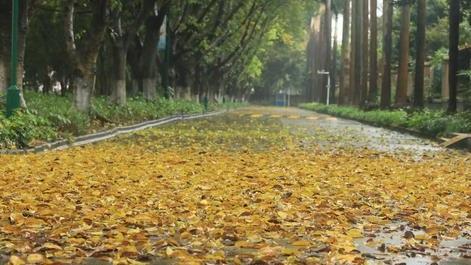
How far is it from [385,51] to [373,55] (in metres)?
5.14

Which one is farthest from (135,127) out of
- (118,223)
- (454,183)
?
(118,223)

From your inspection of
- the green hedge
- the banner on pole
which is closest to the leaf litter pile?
the green hedge

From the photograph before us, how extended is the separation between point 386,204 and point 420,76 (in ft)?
78.4

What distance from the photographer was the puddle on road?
588cm

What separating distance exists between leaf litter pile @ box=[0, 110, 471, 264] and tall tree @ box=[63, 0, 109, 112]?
836 cm

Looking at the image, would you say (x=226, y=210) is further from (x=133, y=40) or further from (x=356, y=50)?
(x=356, y=50)

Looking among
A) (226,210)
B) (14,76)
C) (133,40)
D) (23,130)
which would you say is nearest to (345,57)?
(133,40)

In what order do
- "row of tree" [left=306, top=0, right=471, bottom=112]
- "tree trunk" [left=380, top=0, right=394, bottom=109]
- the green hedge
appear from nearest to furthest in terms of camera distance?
the green hedge < "row of tree" [left=306, top=0, right=471, bottom=112] < "tree trunk" [left=380, top=0, right=394, bottom=109]

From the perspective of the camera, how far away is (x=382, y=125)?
117 ft

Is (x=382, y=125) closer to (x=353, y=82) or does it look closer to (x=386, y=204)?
(x=353, y=82)

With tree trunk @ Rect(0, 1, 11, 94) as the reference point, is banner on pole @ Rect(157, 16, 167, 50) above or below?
above

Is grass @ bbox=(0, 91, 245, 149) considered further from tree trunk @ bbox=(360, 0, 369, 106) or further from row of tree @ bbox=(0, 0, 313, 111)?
tree trunk @ bbox=(360, 0, 369, 106)

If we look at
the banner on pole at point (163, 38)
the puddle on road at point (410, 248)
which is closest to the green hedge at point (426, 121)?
the banner on pole at point (163, 38)


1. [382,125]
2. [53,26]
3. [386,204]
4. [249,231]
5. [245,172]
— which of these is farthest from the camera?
[53,26]
